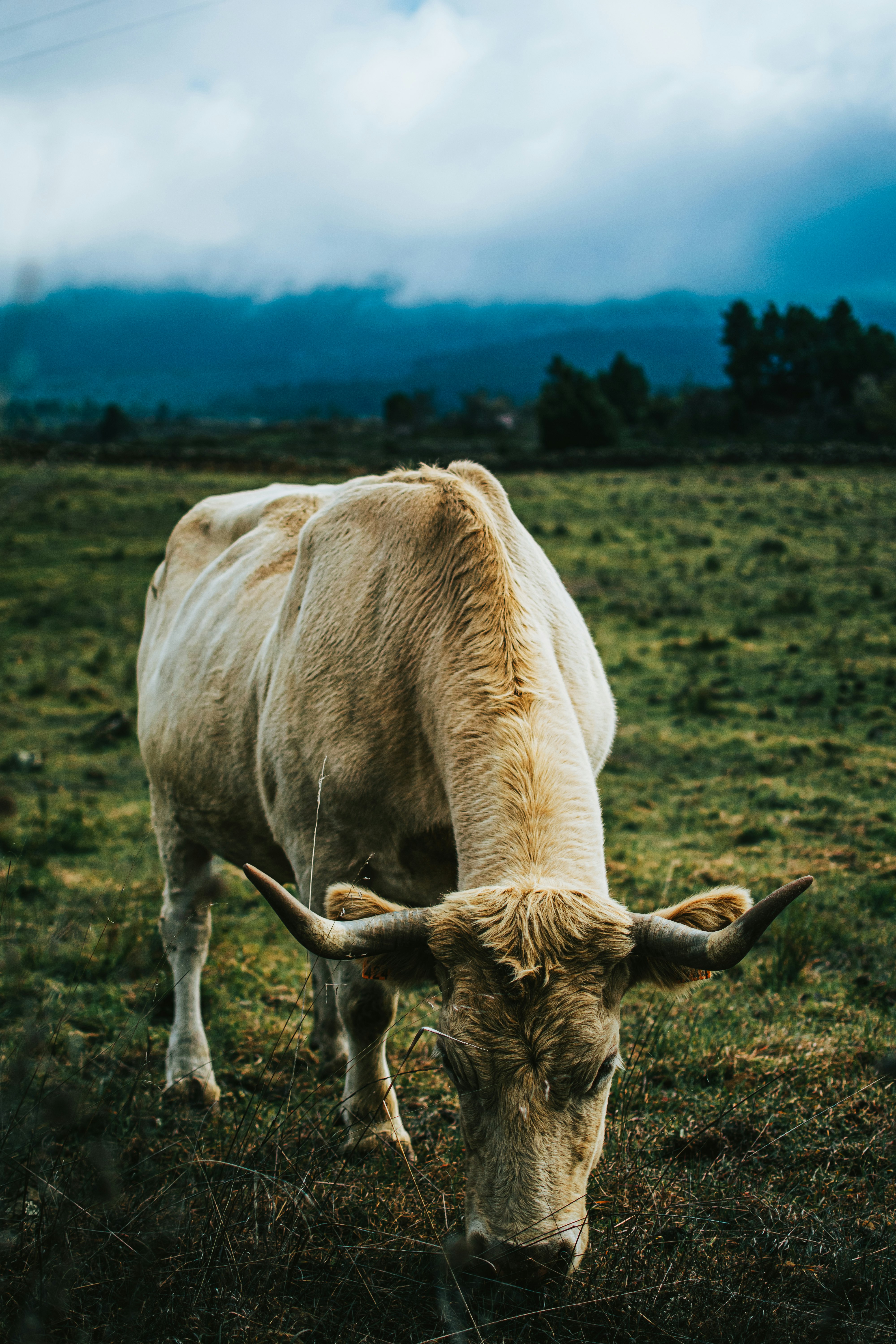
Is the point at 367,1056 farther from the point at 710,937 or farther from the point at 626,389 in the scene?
the point at 626,389

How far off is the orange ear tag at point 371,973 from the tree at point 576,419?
185 ft

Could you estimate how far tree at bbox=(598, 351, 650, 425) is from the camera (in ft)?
244

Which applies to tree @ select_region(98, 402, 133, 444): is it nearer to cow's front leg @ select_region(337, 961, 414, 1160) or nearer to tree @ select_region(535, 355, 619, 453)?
cow's front leg @ select_region(337, 961, 414, 1160)

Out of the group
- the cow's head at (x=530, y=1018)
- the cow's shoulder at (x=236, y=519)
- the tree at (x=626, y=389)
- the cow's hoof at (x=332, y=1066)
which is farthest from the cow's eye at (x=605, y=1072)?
the tree at (x=626, y=389)

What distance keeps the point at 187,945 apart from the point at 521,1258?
320 centimetres

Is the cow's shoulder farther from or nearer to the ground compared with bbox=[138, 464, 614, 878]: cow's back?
farther from the ground

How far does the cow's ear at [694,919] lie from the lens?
270cm

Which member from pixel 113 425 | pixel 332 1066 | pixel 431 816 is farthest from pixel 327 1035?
pixel 113 425

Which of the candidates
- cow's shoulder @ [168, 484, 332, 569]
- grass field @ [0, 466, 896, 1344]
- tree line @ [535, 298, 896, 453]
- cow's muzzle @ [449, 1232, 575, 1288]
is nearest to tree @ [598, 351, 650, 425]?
tree line @ [535, 298, 896, 453]

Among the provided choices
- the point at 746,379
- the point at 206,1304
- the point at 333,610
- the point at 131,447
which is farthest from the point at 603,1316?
the point at 746,379

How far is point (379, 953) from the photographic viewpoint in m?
2.69

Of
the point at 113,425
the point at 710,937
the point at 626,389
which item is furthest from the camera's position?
the point at 626,389

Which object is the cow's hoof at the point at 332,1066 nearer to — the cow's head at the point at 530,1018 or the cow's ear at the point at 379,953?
the cow's ear at the point at 379,953

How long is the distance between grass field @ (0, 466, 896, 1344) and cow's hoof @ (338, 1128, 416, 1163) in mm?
63
